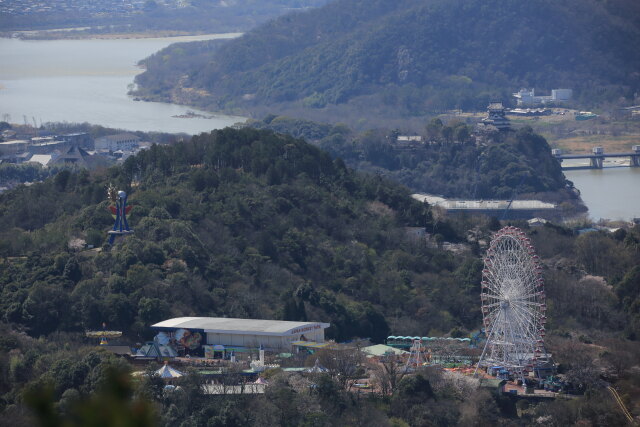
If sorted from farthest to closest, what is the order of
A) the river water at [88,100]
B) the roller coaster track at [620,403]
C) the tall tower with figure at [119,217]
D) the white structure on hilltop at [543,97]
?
1. the white structure on hilltop at [543,97]
2. the river water at [88,100]
3. the tall tower with figure at [119,217]
4. the roller coaster track at [620,403]

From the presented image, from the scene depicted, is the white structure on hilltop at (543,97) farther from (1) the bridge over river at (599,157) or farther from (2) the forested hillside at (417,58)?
(1) the bridge over river at (599,157)

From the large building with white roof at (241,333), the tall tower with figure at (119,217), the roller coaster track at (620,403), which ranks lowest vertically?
the large building with white roof at (241,333)

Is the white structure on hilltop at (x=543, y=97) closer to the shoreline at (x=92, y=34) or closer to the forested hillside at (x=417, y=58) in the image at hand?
the forested hillside at (x=417, y=58)

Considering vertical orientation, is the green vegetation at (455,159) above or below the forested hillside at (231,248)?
A: below

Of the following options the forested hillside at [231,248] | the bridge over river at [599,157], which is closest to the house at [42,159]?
the forested hillside at [231,248]

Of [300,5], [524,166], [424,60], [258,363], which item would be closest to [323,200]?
[258,363]

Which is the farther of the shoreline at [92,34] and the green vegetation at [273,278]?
the shoreline at [92,34]

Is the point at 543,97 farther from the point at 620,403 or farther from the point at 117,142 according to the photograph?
the point at 620,403

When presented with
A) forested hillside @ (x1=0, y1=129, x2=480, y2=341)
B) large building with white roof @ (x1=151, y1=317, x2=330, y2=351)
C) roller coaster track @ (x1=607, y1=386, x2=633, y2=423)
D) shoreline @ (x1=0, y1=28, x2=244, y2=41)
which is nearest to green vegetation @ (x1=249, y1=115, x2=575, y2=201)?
forested hillside @ (x1=0, y1=129, x2=480, y2=341)

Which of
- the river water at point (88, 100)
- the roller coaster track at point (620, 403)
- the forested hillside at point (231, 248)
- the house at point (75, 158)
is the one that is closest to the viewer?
the roller coaster track at point (620, 403)
